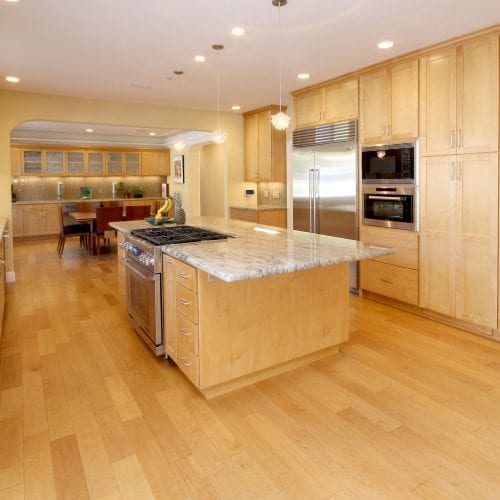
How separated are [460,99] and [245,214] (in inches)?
148

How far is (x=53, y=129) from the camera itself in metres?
9.50

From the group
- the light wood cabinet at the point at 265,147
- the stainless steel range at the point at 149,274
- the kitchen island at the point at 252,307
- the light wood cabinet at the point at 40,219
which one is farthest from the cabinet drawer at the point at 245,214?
the light wood cabinet at the point at 40,219

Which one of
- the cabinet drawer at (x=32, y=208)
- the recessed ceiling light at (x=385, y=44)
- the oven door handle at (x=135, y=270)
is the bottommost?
the oven door handle at (x=135, y=270)

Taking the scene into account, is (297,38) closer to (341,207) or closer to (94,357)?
(341,207)

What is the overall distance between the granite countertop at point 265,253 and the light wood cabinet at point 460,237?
1360 mm

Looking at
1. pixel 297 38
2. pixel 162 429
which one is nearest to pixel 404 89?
pixel 297 38

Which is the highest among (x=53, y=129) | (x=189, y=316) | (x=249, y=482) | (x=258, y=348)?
(x=53, y=129)

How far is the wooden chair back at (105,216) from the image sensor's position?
7.36 meters

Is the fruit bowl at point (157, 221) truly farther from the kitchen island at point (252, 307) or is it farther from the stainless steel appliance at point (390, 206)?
the stainless steel appliance at point (390, 206)

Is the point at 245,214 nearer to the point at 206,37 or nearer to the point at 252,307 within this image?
the point at 206,37

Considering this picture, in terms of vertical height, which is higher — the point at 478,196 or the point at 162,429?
the point at 478,196

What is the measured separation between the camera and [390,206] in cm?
427

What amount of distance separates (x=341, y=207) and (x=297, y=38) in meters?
1.97

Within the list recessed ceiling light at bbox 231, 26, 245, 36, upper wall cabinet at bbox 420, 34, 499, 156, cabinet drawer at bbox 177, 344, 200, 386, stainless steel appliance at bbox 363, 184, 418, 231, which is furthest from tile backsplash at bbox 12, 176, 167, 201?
cabinet drawer at bbox 177, 344, 200, 386
